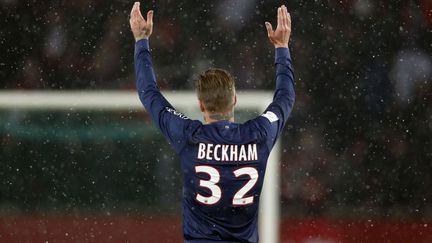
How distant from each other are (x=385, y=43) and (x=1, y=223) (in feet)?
8.16

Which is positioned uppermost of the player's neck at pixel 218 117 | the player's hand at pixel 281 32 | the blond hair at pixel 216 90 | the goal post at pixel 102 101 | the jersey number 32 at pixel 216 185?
the player's hand at pixel 281 32

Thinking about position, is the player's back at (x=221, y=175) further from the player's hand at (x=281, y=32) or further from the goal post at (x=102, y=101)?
the goal post at (x=102, y=101)

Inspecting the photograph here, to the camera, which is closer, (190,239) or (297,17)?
(190,239)

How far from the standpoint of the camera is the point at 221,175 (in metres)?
2.11

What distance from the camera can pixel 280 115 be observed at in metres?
2.15

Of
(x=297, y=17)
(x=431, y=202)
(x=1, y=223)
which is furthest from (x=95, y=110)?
(x=431, y=202)

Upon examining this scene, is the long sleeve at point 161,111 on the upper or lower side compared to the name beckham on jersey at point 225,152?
upper

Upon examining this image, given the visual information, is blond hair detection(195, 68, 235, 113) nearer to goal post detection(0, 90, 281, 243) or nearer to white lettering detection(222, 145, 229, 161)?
white lettering detection(222, 145, 229, 161)

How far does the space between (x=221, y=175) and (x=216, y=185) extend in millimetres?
32

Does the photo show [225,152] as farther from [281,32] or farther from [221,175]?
[281,32]

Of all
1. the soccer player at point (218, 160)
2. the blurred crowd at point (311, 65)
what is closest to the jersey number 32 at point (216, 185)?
the soccer player at point (218, 160)

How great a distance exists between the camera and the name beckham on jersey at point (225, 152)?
2.09 meters

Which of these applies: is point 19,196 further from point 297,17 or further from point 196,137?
point 196,137

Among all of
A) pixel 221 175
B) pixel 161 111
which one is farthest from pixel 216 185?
pixel 161 111
